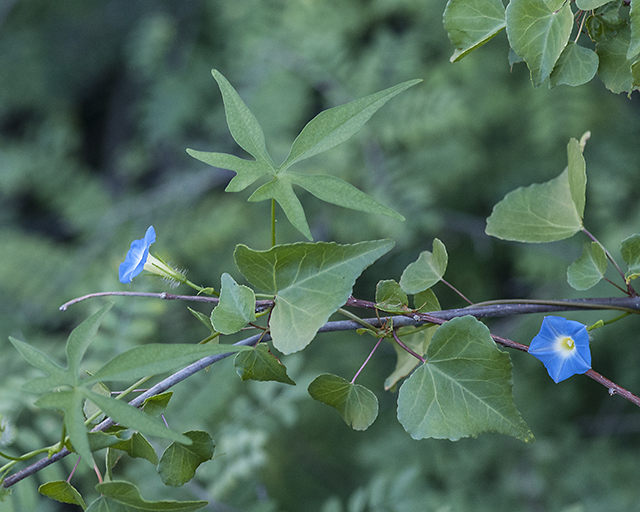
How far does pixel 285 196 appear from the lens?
1.41 feet

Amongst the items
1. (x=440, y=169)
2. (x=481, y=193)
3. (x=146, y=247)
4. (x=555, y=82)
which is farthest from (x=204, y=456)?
(x=481, y=193)

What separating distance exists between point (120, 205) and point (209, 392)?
1.13 meters

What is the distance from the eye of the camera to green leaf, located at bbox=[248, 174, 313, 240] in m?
0.42

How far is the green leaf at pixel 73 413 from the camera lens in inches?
13.4

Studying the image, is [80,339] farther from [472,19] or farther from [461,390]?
[472,19]

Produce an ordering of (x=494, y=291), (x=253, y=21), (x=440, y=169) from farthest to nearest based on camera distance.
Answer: (x=494, y=291) → (x=253, y=21) → (x=440, y=169)

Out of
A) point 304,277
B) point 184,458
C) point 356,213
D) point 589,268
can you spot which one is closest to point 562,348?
point 589,268

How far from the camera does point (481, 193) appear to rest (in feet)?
6.93

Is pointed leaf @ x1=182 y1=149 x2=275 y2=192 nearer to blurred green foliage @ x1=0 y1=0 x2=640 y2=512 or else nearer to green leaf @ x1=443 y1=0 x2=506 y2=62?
green leaf @ x1=443 y1=0 x2=506 y2=62

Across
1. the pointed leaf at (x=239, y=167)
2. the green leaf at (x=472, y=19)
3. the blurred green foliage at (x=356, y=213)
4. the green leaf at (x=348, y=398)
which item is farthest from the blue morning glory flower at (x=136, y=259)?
the blurred green foliage at (x=356, y=213)

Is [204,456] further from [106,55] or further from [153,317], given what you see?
[106,55]

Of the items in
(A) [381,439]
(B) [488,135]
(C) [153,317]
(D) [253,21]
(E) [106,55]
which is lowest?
(A) [381,439]

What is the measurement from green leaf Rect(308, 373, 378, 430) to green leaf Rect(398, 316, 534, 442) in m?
0.04

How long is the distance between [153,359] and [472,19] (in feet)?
1.24
